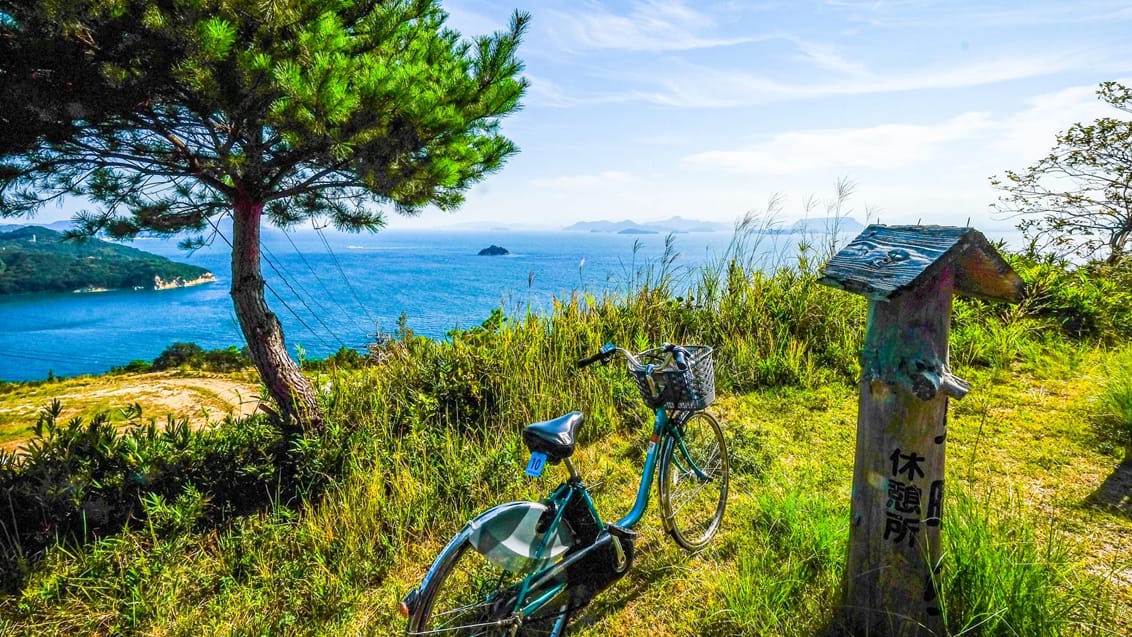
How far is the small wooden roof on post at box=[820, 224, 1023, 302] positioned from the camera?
1.50 meters

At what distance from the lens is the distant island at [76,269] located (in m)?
20.7

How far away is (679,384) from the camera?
231 cm

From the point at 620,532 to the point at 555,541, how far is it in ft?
1.14

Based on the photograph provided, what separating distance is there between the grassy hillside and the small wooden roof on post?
95 cm

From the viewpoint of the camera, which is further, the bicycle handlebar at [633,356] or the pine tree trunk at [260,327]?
the pine tree trunk at [260,327]

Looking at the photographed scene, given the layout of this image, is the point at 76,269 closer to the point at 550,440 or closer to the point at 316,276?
the point at 316,276

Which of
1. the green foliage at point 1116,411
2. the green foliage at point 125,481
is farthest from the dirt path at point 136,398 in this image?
the green foliage at point 1116,411

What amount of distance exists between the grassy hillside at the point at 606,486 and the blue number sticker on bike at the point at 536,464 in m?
0.93

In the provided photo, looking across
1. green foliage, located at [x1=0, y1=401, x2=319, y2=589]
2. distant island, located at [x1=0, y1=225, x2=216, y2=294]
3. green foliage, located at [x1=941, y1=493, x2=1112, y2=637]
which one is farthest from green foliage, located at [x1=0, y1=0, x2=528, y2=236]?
distant island, located at [x1=0, y1=225, x2=216, y2=294]

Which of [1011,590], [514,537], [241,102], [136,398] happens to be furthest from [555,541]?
[136,398]

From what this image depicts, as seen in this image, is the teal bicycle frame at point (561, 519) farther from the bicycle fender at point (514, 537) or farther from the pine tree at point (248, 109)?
the pine tree at point (248, 109)

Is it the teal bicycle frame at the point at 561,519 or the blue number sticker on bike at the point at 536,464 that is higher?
the blue number sticker on bike at the point at 536,464

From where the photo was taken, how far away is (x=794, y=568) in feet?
7.31

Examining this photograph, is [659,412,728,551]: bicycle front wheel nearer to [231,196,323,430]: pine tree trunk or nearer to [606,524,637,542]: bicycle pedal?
[606,524,637,542]: bicycle pedal
